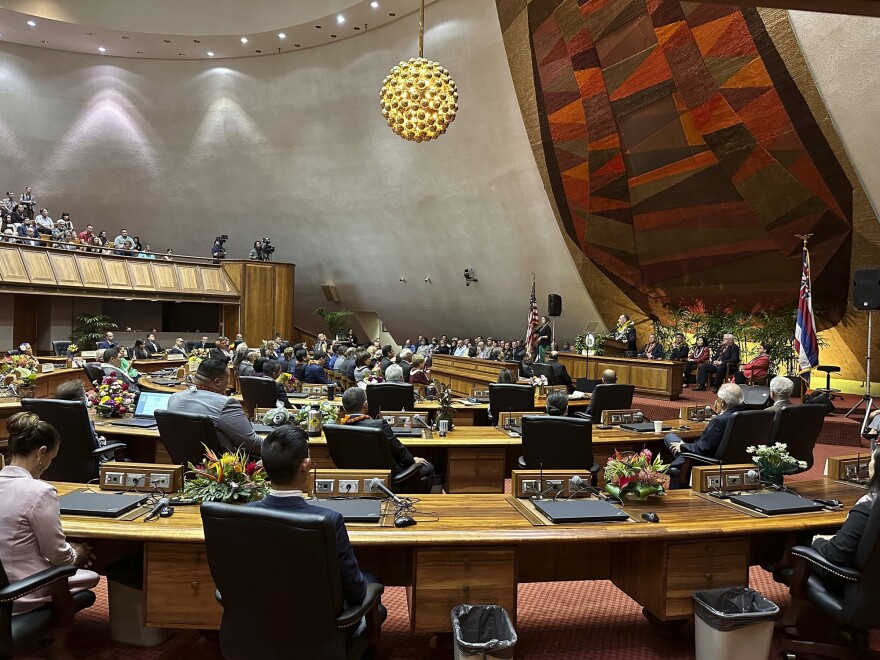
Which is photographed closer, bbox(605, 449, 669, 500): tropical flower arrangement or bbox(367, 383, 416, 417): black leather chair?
bbox(605, 449, 669, 500): tropical flower arrangement

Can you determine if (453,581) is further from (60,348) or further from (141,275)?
(141,275)

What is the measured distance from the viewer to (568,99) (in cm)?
1201

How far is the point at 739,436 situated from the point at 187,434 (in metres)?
3.80

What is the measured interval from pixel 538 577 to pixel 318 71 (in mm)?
17076

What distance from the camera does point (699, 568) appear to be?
8.91ft

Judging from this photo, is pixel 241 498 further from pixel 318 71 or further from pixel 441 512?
pixel 318 71

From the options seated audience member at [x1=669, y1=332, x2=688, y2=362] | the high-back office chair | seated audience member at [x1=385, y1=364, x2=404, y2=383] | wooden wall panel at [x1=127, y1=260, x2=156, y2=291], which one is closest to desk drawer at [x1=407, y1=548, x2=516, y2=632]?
seated audience member at [x1=385, y1=364, x2=404, y2=383]

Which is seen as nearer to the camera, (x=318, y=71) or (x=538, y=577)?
(x=538, y=577)

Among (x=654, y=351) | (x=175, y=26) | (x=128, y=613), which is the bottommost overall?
(x=128, y=613)

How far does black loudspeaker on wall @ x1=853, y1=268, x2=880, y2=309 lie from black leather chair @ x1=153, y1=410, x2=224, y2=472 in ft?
25.4

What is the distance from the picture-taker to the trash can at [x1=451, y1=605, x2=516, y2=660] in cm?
228

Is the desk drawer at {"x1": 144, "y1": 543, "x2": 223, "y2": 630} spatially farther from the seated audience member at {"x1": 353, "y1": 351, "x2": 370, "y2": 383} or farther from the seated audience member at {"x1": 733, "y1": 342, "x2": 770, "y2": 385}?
the seated audience member at {"x1": 733, "y1": 342, "x2": 770, "y2": 385}

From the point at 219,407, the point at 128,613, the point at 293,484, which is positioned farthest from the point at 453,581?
the point at 219,407

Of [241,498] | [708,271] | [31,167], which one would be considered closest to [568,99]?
[708,271]
